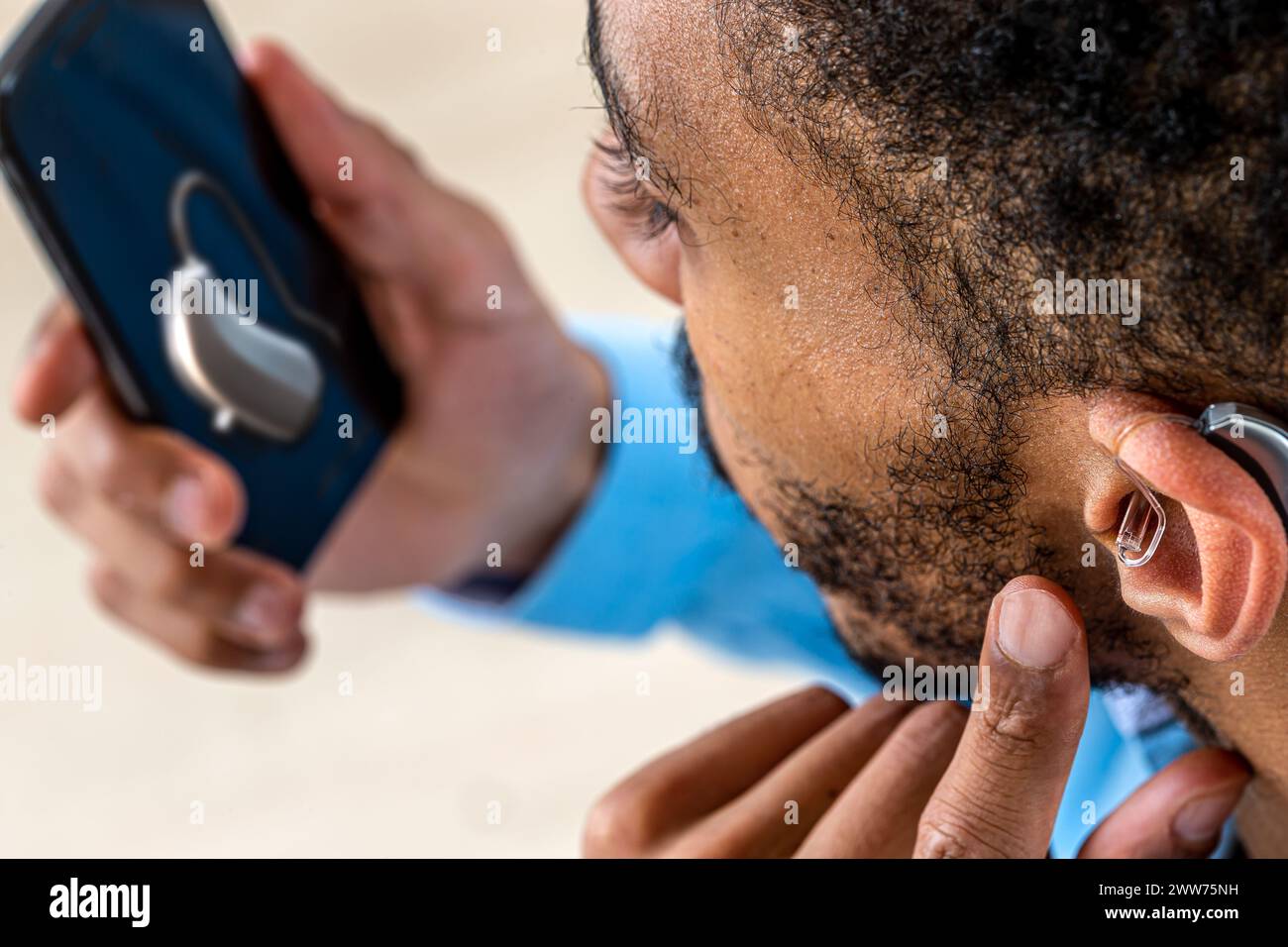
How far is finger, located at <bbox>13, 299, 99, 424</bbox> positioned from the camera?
0.84 meters

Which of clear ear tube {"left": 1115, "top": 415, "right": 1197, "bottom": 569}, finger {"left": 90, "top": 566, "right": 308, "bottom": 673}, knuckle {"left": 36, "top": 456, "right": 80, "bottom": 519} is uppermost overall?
clear ear tube {"left": 1115, "top": 415, "right": 1197, "bottom": 569}

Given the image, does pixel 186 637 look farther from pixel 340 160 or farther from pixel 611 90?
pixel 611 90

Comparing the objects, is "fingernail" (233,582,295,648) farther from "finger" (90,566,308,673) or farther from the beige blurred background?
the beige blurred background

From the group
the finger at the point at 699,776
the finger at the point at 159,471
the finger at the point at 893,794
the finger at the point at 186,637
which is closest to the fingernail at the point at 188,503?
the finger at the point at 159,471

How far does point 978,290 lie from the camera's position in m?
0.45

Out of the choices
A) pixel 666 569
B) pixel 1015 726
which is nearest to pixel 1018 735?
pixel 1015 726

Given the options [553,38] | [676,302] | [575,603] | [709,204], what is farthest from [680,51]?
[553,38]

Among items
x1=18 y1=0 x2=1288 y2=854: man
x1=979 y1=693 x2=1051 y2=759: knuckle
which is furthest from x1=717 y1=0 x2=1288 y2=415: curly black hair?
x1=979 y1=693 x2=1051 y2=759: knuckle

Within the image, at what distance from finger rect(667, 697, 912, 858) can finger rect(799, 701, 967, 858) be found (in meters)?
0.02

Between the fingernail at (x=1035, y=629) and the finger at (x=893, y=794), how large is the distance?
0.14 m

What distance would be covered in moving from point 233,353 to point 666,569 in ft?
1.41

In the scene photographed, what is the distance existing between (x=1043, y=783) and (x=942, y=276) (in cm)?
20

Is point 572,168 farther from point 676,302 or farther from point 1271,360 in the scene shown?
point 1271,360

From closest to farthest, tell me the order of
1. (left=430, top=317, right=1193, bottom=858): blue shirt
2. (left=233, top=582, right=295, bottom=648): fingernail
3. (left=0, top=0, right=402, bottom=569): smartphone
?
(left=0, top=0, right=402, bottom=569): smartphone < (left=233, top=582, right=295, bottom=648): fingernail < (left=430, top=317, right=1193, bottom=858): blue shirt
